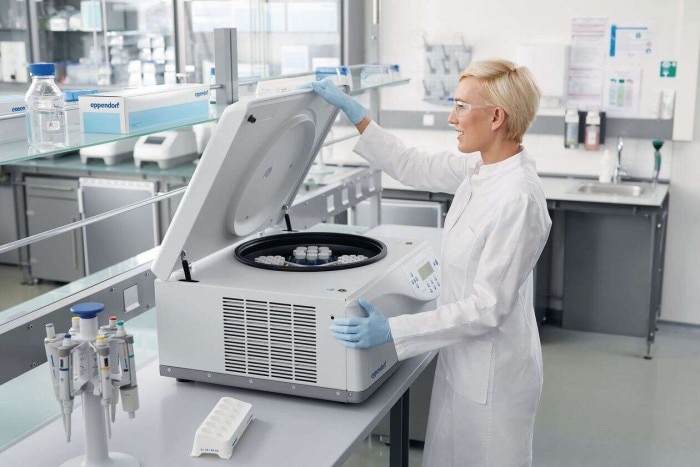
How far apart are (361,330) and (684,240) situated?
11.4 ft

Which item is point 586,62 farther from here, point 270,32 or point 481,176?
point 481,176

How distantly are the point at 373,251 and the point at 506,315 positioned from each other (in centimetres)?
44

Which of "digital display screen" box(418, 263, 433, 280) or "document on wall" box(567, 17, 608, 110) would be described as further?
"document on wall" box(567, 17, 608, 110)

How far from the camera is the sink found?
452 centimetres

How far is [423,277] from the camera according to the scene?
6.94ft

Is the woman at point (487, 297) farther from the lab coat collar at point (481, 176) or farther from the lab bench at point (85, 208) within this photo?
the lab bench at point (85, 208)

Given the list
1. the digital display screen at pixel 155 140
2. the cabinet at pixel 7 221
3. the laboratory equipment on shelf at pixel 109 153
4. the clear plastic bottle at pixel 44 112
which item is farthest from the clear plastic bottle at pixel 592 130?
the cabinet at pixel 7 221

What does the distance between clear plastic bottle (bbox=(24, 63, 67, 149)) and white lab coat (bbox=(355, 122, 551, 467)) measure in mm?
810

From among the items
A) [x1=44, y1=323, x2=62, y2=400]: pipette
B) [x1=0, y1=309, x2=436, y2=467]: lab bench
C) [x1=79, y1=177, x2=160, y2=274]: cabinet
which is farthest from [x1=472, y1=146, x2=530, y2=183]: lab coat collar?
[x1=79, y1=177, x2=160, y2=274]: cabinet

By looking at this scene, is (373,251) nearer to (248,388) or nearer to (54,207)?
(248,388)

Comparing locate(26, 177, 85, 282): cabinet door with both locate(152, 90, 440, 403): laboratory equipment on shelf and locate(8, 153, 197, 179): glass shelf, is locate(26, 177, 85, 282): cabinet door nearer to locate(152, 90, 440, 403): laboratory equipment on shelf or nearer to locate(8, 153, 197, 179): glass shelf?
locate(8, 153, 197, 179): glass shelf

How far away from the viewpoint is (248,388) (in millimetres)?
1843

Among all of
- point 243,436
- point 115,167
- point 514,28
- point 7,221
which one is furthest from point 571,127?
point 7,221

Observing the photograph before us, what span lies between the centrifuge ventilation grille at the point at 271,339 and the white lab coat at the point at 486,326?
0.66 feet
